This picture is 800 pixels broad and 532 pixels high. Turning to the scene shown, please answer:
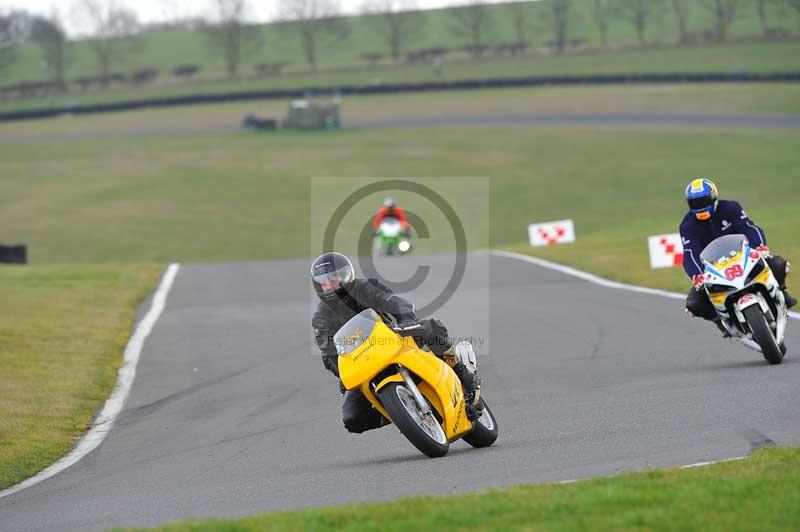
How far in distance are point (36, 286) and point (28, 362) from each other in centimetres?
975

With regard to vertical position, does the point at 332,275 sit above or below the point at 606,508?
above

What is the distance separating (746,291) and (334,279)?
450cm

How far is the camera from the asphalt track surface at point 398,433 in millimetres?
7680

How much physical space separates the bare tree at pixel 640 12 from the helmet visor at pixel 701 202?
288 feet

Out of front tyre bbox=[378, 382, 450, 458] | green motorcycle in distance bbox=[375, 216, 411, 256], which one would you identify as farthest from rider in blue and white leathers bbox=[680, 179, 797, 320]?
green motorcycle in distance bbox=[375, 216, 411, 256]

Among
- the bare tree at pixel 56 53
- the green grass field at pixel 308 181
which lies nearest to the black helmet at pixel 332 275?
the green grass field at pixel 308 181

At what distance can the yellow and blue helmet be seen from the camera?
1160 centimetres

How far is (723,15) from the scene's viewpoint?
96.5 meters

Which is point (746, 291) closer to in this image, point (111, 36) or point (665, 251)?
point (665, 251)

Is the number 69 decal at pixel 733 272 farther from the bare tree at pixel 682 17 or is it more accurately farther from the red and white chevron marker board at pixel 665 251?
the bare tree at pixel 682 17

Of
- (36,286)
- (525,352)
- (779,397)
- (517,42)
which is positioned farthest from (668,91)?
(779,397)

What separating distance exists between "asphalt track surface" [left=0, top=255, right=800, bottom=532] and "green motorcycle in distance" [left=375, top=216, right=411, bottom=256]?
10.8 m

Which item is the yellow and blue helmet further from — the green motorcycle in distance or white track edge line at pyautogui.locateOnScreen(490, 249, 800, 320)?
the green motorcycle in distance

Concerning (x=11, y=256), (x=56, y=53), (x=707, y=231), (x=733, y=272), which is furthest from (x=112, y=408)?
(x=56, y=53)
